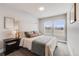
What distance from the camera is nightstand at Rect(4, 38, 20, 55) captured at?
2.02 metres

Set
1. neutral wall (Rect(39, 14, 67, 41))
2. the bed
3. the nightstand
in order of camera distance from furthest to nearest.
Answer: neutral wall (Rect(39, 14, 67, 41)), the nightstand, the bed

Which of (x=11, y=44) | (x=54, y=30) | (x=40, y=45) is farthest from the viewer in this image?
(x=54, y=30)

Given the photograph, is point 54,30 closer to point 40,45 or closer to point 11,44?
point 40,45

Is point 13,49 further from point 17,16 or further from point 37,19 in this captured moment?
point 37,19

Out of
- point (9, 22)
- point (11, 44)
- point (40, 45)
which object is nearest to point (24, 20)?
point (9, 22)

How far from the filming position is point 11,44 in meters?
2.13

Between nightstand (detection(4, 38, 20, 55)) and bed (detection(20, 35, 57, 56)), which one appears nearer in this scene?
bed (detection(20, 35, 57, 56))

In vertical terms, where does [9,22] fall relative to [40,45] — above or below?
above

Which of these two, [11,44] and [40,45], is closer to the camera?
[40,45]

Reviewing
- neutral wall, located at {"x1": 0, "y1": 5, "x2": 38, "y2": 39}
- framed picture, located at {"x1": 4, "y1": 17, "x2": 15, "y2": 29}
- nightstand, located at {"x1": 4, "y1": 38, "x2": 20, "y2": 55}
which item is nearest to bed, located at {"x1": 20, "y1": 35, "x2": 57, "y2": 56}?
nightstand, located at {"x1": 4, "y1": 38, "x2": 20, "y2": 55}

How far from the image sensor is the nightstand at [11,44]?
6.63ft

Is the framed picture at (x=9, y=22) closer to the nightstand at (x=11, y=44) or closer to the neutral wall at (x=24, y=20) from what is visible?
the neutral wall at (x=24, y=20)

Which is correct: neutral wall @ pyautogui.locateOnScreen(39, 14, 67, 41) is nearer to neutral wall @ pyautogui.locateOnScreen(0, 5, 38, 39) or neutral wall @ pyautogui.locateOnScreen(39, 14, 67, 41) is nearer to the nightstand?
neutral wall @ pyautogui.locateOnScreen(0, 5, 38, 39)

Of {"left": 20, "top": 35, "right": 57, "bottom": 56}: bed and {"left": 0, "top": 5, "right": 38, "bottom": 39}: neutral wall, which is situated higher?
{"left": 0, "top": 5, "right": 38, "bottom": 39}: neutral wall
